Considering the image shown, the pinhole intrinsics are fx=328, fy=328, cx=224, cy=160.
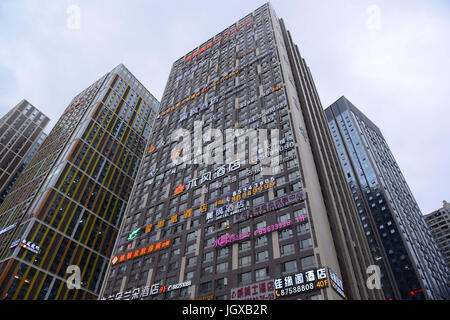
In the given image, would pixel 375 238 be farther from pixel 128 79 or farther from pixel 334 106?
pixel 128 79

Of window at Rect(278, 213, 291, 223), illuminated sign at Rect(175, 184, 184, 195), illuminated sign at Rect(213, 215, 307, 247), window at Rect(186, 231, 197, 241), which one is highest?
illuminated sign at Rect(175, 184, 184, 195)

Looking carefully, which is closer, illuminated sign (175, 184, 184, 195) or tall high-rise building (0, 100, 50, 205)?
illuminated sign (175, 184, 184, 195)

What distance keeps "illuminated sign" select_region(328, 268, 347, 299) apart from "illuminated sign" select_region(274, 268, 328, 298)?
129cm

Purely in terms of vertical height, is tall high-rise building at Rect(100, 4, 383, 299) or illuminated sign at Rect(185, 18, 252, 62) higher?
illuminated sign at Rect(185, 18, 252, 62)

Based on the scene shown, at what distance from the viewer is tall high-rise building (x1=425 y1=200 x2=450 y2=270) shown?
142m

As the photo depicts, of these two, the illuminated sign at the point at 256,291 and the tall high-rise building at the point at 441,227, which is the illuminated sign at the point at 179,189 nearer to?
the illuminated sign at the point at 256,291

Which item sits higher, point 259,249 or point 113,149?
point 113,149

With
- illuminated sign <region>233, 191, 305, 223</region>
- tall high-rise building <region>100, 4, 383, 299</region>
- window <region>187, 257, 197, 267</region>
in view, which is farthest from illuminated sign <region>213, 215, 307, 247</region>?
window <region>187, 257, 197, 267</region>

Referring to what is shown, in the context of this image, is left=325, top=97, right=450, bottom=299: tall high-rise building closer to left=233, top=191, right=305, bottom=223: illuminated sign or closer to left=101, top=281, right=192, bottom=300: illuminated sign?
left=233, top=191, right=305, bottom=223: illuminated sign

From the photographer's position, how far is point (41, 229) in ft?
253

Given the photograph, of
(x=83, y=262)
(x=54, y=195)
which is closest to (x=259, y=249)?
(x=83, y=262)

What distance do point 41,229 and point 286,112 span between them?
6226cm

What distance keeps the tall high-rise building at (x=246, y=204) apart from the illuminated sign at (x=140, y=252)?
23 cm

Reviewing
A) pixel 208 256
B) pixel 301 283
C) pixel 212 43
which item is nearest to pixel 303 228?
pixel 301 283
